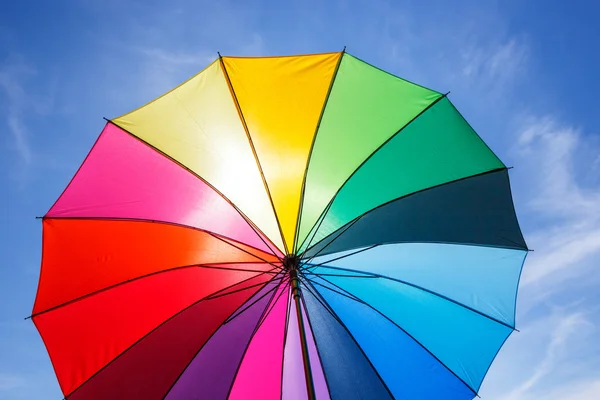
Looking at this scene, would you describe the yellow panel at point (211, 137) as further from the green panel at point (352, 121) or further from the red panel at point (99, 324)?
the red panel at point (99, 324)

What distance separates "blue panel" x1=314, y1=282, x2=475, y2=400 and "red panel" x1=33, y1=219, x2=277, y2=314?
2022mm

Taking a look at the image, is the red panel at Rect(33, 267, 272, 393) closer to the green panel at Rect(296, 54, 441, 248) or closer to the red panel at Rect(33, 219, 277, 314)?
the red panel at Rect(33, 219, 277, 314)

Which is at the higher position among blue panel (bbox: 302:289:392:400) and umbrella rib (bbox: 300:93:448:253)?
umbrella rib (bbox: 300:93:448:253)

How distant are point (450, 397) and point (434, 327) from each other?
2.43 ft

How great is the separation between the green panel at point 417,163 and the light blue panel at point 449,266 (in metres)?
0.55

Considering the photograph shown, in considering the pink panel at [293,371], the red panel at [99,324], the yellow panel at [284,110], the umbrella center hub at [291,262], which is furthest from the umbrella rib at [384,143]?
the red panel at [99,324]

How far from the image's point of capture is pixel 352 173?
433 cm

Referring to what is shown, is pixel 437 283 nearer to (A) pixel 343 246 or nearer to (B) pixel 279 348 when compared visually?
(A) pixel 343 246

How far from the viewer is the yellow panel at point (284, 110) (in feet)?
14.2

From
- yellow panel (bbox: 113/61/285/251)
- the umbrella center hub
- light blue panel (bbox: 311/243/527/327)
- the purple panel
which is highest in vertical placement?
yellow panel (bbox: 113/61/285/251)

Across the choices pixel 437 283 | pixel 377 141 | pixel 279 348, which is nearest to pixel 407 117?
pixel 377 141

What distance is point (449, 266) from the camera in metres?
4.69

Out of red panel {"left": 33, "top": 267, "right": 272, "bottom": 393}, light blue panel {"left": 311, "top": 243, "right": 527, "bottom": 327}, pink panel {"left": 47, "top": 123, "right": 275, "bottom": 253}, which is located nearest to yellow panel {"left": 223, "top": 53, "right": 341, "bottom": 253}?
pink panel {"left": 47, "top": 123, "right": 275, "bottom": 253}

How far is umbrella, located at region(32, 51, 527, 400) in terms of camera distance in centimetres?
432
